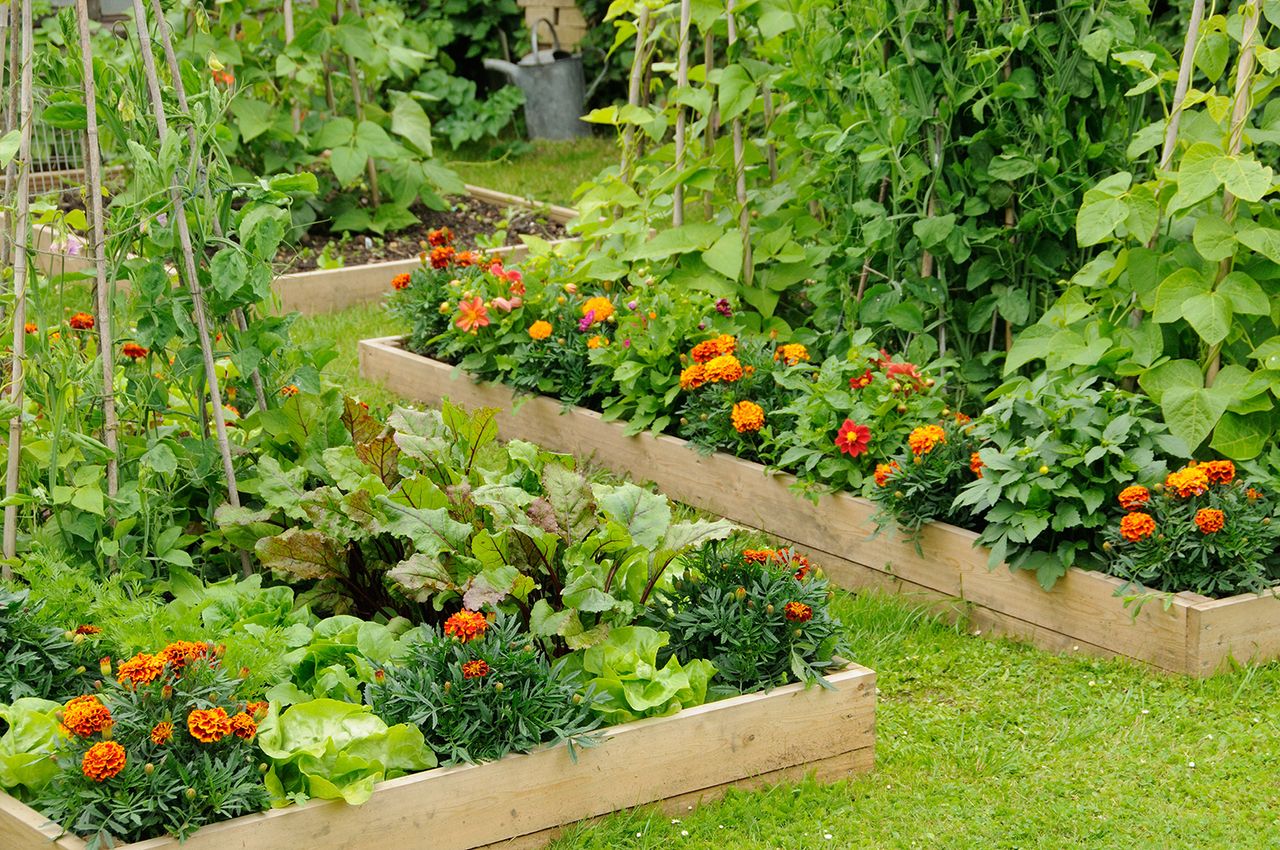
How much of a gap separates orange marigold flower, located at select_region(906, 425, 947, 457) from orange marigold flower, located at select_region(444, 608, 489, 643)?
4.57 feet

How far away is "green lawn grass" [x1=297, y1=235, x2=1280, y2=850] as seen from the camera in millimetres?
2791

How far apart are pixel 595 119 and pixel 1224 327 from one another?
254 centimetres

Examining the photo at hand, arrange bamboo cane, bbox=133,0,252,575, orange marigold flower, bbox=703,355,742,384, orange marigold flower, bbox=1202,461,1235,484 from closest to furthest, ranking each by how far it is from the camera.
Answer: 1. bamboo cane, bbox=133,0,252,575
2. orange marigold flower, bbox=1202,461,1235,484
3. orange marigold flower, bbox=703,355,742,384

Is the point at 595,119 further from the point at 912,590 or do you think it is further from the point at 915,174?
the point at 912,590

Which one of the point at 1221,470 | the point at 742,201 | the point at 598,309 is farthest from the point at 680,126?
the point at 1221,470

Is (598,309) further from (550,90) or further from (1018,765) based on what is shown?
→ (550,90)

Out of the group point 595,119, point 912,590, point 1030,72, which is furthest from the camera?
point 595,119

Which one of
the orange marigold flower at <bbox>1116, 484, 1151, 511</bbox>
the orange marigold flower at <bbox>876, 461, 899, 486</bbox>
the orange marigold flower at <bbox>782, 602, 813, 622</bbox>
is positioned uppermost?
the orange marigold flower at <bbox>1116, 484, 1151, 511</bbox>

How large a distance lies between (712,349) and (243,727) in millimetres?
2141

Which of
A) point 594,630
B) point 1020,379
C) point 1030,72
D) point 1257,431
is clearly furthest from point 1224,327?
point 594,630

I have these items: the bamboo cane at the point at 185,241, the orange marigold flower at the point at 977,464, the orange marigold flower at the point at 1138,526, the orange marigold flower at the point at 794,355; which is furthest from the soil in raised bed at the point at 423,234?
the orange marigold flower at the point at 1138,526

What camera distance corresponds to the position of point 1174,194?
3646mm

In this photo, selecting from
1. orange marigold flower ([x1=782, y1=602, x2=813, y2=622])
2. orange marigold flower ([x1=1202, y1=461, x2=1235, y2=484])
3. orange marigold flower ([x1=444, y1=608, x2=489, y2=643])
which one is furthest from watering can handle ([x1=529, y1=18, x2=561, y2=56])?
orange marigold flower ([x1=444, y1=608, x2=489, y2=643])

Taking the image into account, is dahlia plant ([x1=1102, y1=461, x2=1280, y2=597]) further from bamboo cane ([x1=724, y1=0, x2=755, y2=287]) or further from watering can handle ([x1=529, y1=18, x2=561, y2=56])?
watering can handle ([x1=529, y1=18, x2=561, y2=56])
